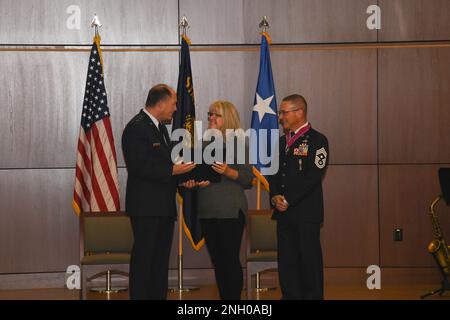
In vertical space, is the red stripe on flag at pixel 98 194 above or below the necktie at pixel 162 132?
below

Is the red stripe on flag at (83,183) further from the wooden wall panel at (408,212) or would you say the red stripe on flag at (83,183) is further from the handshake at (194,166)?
the wooden wall panel at (408,212)

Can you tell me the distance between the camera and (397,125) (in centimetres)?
794

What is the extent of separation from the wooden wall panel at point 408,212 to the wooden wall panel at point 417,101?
0.65 ft

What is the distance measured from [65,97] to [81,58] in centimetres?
43

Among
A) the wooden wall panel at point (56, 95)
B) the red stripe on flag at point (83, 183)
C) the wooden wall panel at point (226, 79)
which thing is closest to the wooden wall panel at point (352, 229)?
the wooden wall panel at point (226, 79)

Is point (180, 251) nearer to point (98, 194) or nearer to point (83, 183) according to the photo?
point (98, 194)

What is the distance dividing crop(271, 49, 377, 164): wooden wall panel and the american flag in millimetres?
1814

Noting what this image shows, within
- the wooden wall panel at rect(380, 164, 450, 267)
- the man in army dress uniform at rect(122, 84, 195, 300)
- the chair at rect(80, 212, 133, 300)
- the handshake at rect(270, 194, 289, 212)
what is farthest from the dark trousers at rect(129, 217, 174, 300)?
the wooden wall panel at rect(380, 164, 450, 267)

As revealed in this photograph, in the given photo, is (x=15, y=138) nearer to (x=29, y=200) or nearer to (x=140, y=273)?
(x=29, y=200)

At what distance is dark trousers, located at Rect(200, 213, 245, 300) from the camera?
5418mm

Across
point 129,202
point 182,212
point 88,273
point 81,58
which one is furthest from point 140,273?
point 81,58

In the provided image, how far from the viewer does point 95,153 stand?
7.37 metres

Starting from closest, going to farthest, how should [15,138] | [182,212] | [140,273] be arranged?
1. [140,273]
2. [182,212]
3. [15,138]

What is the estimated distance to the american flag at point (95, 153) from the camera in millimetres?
7297
